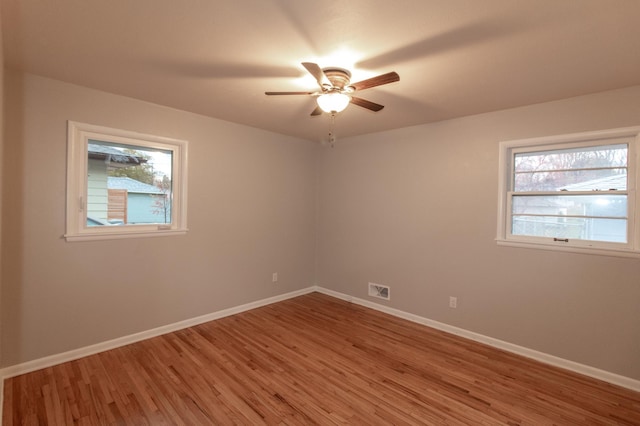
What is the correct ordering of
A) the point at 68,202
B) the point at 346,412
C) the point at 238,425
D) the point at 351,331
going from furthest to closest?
the point at 351,331, the point at 68,202, the point at 346,412, the point at 238,425

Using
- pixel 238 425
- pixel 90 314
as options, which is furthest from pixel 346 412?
pixel 90 314

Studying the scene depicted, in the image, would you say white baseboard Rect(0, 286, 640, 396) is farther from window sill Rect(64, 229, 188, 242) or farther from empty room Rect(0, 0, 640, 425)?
window sill Rect(64, 229, 188, 242)

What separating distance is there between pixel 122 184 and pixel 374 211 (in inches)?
118

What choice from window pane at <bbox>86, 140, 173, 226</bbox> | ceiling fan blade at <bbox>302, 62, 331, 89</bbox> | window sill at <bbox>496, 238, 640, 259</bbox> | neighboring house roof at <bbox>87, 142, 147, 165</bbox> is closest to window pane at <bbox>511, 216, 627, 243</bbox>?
window sill at <bbox>496, 238, 640, 259</bbox>

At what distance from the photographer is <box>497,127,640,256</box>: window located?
8.33 ft

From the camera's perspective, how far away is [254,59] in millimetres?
2115

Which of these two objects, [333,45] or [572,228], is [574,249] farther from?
[333,45]

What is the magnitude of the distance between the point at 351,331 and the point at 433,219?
164 centimetres

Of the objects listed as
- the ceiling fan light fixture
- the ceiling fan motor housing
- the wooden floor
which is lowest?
the wooden floor

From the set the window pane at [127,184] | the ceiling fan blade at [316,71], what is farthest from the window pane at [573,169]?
the window pane at [127,184]

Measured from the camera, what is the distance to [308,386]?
7.77 feet

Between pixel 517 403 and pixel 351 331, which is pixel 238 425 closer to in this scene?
pixel 351 331

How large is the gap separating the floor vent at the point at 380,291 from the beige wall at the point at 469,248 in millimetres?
77

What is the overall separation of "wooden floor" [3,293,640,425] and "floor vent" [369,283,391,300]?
Answer: 77cm
